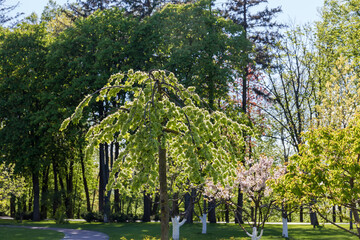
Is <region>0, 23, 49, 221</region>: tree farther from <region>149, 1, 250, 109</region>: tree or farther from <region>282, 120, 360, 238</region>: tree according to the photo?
<region>282, 120, 360, 238</region>: tree

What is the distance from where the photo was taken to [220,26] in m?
30.6

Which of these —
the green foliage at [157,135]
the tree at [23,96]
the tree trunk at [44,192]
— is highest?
the tree at [23,96]

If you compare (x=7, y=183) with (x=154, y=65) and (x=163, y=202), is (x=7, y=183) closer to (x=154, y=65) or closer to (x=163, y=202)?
(x=154, y=65)

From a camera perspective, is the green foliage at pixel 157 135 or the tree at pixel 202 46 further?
the tree at pixel 202 46

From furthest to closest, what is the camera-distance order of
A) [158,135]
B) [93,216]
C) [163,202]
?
[93,216], [163,202], [158,135]

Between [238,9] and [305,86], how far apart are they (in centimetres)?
844

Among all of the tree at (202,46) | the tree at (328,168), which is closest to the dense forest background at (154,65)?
the tree at (202,46)

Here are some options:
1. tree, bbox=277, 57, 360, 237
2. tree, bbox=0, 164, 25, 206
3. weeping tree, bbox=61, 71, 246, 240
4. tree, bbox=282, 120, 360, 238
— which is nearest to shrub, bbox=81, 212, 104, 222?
tree, bbox=0, 164, 25, 206

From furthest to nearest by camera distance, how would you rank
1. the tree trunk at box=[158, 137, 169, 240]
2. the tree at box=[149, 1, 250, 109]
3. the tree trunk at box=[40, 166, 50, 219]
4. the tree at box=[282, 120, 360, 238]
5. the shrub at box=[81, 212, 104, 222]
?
the tree trunk at box=[40, 166, 50, 219] → the shrub at box=[81, 212, 104, 222] → the tree at box=[149, 1, 250, 109] → the tree at box=[282, 120, 360, 238] → the tree trunk at box=[158, 137, 169, 240]

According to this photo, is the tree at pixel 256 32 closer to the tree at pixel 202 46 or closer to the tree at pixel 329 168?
the tree at pixel 202 46

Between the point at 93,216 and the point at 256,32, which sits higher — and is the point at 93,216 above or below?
below

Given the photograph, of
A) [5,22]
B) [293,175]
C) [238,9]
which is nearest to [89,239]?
[5,22]

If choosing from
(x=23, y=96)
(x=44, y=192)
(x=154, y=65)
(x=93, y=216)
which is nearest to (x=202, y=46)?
(x=154, y=65)

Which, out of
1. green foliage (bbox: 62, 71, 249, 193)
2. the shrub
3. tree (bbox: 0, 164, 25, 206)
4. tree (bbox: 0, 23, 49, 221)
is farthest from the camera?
the shrub
